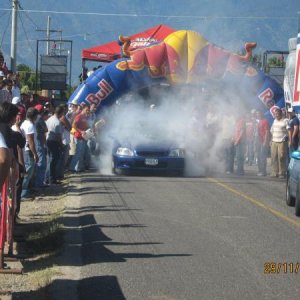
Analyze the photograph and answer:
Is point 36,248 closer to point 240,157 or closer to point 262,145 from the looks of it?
point 240,157

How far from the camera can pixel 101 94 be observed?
2702 cm

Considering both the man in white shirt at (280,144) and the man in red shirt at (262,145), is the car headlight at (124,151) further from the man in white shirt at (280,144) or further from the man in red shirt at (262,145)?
the man in red shirt at (262,145)

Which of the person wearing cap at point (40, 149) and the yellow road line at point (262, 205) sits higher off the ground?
the person wearing cap at point (40, 149)

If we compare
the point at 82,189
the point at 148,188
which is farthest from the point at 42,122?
the point at 148,188

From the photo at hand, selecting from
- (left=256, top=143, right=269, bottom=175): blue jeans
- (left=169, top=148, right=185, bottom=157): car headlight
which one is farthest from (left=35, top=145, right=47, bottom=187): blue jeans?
(left=256, top=143, right=269, bottom=175): blue jeans

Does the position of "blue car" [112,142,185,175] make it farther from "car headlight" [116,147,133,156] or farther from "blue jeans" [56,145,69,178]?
"blue jeans" [56,145,69,178]

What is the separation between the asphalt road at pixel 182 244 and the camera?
27.5 ft

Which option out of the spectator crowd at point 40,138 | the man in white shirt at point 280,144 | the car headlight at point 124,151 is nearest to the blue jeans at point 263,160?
the man in white shirt at point 280,144
